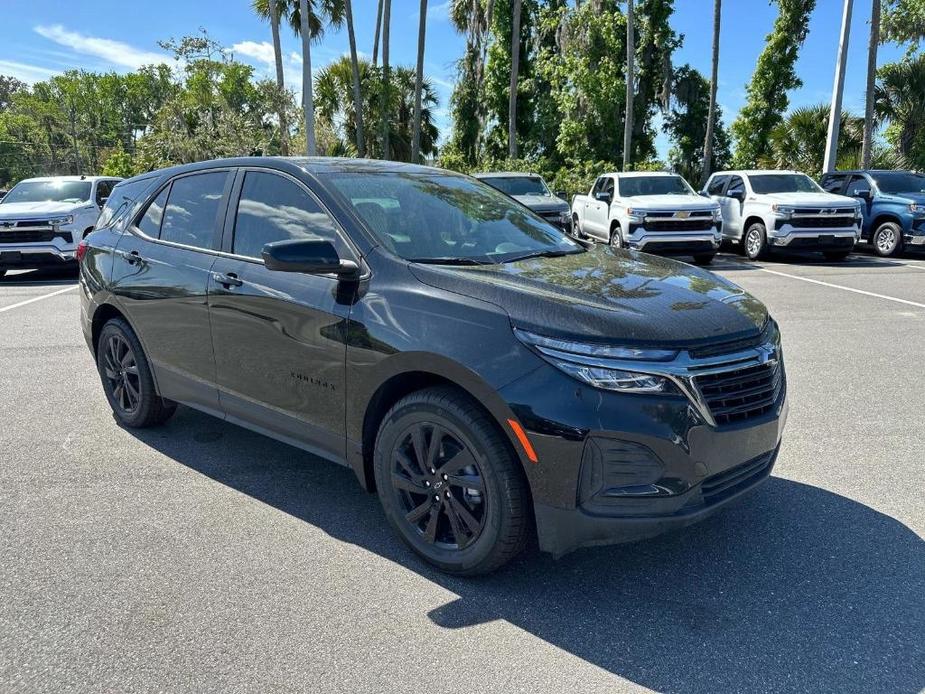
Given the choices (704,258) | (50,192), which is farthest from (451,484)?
(50,192)

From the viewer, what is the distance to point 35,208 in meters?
14.0

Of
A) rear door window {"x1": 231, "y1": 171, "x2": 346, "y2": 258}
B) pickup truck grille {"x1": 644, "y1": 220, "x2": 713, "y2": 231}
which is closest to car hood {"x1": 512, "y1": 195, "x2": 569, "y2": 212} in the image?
pickup truck grille {"x1": 644, "y1": 220, "x2": 713, "y2": 231}

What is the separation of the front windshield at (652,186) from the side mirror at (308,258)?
1284 cm

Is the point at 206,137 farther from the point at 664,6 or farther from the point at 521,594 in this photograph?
the point at 521,594

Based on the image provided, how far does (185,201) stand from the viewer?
4.54 m

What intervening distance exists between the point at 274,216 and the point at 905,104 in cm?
2925

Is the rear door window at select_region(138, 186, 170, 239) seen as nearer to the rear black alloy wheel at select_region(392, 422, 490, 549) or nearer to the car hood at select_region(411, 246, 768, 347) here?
the car hood at select_region(411, 246, 768, 347)

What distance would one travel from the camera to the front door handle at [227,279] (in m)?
3.93

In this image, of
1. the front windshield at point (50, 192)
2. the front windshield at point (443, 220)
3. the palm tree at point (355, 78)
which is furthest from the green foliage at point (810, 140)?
the front windshield at point (443, 220)

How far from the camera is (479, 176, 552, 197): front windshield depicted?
16.0 m

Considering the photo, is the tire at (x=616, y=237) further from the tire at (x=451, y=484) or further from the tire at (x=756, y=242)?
the tire at (x=451, y=484)

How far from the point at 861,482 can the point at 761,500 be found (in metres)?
0.64

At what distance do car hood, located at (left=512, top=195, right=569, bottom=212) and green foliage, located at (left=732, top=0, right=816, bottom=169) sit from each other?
1653 cm

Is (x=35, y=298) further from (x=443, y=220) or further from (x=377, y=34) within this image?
(x=377, y=34)
